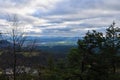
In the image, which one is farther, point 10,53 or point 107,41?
point 107,41

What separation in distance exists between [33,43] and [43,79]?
26.9m

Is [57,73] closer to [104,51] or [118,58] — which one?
[104,51]

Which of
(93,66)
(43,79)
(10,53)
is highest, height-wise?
(10,53)

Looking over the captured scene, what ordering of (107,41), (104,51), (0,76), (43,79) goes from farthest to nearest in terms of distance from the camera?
(43,79) < (107,41) < (104,51) < (0,76)

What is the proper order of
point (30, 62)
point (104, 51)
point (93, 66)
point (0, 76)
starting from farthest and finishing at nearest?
1. point (104, 51)
2. point (93, 66)
3. point (0, 76)
4. point (30, 62)

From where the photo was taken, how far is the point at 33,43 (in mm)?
24703

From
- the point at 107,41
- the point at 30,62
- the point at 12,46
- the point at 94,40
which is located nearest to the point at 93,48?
the point at 94,40

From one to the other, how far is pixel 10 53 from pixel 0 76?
5393 millimetres

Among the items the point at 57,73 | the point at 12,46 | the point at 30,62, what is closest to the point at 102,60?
the point at 57,73

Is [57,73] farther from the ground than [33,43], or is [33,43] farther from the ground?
[33,43]

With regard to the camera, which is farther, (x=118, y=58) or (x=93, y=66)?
(x=118, y=58)

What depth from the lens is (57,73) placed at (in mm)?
37844

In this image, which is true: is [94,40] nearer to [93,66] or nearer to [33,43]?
[93,66]

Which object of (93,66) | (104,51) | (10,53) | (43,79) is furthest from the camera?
(43,79)
